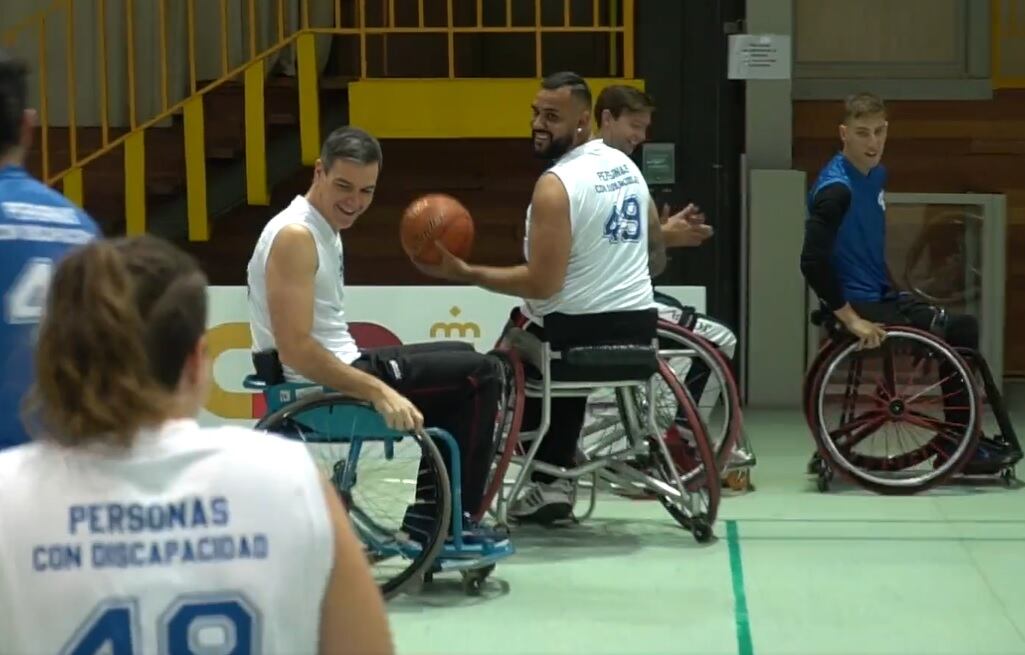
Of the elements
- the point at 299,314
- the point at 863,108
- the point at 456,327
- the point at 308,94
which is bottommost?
the point at 456,327

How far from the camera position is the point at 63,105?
7.91 meters

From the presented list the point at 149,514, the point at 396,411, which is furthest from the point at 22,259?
the point at 396,411

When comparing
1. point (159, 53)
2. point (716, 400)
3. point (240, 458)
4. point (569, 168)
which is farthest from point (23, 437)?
point (159, 53)

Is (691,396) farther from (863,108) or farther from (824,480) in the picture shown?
(863,108)

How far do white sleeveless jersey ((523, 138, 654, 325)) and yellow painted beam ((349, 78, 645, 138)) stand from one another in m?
2.42

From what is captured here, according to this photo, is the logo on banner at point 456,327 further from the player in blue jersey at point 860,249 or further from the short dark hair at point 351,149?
the short dark hair at point 351,149

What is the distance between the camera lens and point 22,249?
2.42 m

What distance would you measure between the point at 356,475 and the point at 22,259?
5.51ft

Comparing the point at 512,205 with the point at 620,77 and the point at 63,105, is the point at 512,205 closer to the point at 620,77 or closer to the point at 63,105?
the point at 620,77

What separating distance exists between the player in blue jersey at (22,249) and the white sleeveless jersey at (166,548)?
3.39 ft

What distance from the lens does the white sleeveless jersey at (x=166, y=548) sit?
1.37m

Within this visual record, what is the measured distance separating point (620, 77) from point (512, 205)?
0.87 meters

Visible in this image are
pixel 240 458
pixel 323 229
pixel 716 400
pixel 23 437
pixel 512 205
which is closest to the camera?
pixel 240 458

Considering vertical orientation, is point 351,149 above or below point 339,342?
above
